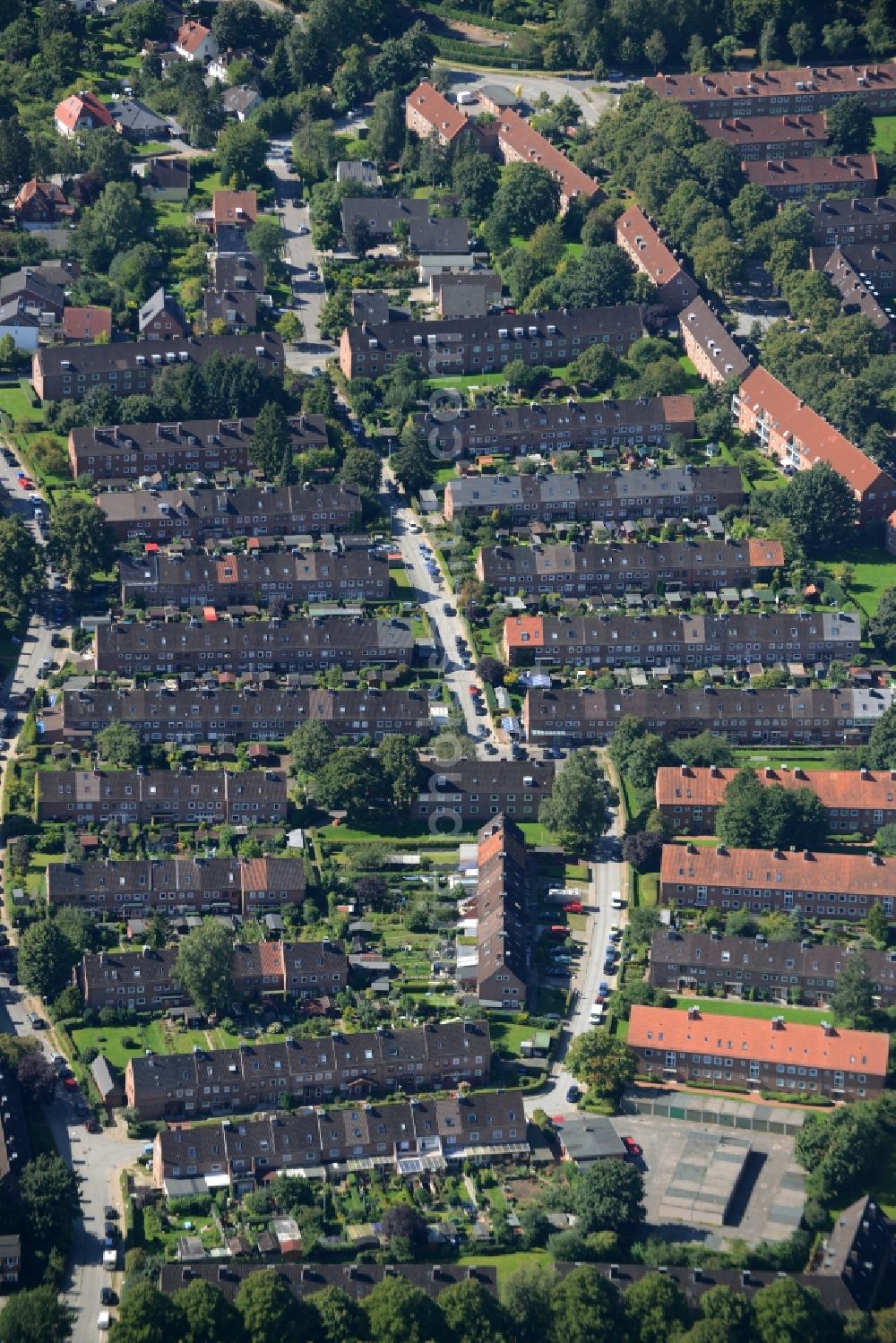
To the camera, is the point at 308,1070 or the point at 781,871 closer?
the point at 308,1070

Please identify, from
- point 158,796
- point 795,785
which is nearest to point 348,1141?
point 158,796

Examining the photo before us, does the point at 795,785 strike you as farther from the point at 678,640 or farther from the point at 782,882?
the point at 678,640

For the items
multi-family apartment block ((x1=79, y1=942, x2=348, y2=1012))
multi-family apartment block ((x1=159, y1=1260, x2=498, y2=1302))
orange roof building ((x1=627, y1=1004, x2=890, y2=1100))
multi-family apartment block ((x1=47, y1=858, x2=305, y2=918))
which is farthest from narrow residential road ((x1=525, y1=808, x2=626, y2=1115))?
multi-family apartment block ((x1=47, y1=858, x2=305, y2=918))

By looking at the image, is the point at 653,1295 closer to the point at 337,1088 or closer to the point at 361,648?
the point at 337,1088

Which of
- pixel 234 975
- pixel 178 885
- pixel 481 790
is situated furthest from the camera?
pixel 481 790

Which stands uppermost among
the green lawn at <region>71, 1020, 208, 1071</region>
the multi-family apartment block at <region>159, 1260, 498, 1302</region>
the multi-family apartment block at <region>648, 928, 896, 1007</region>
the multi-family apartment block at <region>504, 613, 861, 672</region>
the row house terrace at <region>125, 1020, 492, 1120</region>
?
the multi-family apartment block at <region>504, 613, 861, 672</region>

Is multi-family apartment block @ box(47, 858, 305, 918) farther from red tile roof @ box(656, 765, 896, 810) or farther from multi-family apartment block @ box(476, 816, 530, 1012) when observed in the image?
red tile roof @ box(656, 765, 896, 810)

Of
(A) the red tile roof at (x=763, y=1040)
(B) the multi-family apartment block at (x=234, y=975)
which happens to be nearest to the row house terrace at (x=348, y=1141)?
(A) the red tile roof at (x=763, y=1040)
